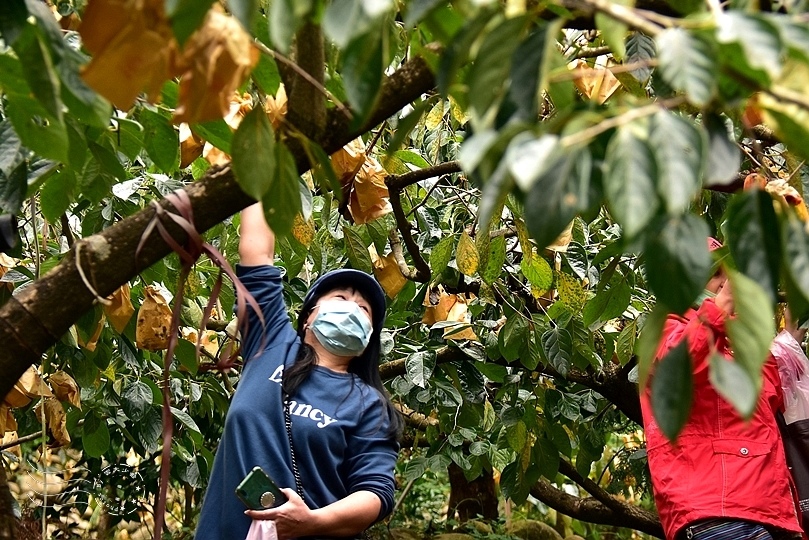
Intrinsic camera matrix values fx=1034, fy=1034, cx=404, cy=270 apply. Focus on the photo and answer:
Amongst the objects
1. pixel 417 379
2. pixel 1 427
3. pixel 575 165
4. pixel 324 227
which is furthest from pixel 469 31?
pixel 417 379

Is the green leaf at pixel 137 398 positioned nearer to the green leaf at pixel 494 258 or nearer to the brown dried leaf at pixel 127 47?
the green leaf at pixel 494 258

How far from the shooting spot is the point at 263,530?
191 centimetres

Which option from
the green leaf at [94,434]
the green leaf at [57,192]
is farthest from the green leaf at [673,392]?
the green leaf at [94,434]

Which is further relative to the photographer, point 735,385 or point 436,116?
point 436,116

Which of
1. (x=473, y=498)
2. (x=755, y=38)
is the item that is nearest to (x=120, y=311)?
(x=755, y=38)

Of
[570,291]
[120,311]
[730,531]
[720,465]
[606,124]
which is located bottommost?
[730,531]

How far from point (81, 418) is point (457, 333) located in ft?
4.73

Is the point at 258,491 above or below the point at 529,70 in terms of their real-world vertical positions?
below

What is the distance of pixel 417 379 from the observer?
10.1 feet

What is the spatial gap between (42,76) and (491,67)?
0.46 m

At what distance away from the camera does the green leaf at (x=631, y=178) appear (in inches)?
26.4

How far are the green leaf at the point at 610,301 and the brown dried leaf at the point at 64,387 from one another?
1.39 metres

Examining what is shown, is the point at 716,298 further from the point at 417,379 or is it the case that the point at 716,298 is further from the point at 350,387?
the point at 417,379

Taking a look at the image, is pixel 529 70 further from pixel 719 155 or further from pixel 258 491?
pixel 258 491
